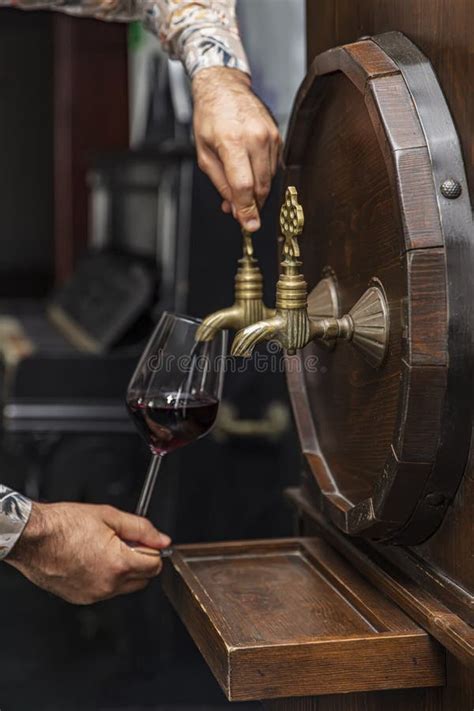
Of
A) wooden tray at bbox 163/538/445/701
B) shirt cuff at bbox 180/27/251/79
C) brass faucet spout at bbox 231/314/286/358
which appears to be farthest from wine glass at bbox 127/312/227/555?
shirt cuff at bbox 180/27/251/79

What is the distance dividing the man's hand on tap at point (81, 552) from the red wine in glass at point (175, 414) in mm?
122

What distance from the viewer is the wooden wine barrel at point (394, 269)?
3.72 ft

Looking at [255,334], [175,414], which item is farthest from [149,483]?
[255,334]

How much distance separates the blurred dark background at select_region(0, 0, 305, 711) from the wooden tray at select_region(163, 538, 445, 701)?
1.43 meters

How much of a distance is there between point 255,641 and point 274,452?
2.69m

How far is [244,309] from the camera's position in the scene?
4.75ft

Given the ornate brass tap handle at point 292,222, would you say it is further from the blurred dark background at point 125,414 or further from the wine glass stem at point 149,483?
the blurred dark background at point 125,414

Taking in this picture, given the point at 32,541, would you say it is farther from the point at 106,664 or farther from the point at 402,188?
the point at 106,664

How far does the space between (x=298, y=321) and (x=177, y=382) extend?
27 centimetres

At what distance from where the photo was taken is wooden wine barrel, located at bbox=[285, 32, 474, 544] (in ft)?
3.72

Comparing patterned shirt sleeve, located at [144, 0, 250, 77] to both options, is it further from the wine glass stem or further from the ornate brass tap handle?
the wine glass stem

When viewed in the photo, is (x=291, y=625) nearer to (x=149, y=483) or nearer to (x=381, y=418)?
(x=381, y=418)

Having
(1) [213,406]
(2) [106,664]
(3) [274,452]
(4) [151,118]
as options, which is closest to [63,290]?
(4) [151,118]

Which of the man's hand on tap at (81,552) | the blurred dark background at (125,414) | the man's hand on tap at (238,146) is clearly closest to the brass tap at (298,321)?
the man's hand on tap at (238,146)
